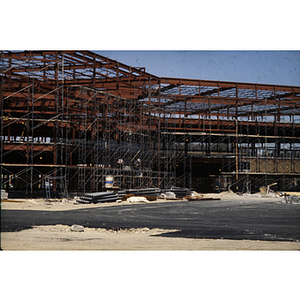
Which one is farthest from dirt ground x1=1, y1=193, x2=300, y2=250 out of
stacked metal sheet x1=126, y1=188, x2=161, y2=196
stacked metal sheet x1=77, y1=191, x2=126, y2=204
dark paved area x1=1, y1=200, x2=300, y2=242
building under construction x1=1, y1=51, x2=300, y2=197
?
stacked metal sheet x1=126, y1=188, x2=161, y2=196

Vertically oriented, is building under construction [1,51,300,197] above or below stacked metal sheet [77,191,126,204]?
above

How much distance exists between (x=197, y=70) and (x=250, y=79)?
2.28m

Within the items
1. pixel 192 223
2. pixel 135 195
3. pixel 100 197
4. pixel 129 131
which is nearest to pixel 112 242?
pixel 192 223

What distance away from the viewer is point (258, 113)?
120 ft

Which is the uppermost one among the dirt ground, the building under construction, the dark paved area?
the building under construction

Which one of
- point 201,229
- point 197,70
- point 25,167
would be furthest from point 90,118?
point 201,229

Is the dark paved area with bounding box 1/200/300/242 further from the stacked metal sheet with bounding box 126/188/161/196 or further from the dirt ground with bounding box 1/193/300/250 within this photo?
the stacked metal sheet with bounding box 126/188/161/196

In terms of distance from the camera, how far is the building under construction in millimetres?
26453

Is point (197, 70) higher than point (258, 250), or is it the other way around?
point (197, 70)

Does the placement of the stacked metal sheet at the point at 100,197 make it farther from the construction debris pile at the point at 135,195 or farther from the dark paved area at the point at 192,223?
the dark paved area at the point at 192,223

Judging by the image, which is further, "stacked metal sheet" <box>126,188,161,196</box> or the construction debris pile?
"stacked metal sheet" <box>126,188,161,196</box>

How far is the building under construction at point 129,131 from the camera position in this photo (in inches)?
1041

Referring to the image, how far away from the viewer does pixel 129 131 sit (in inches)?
1244
